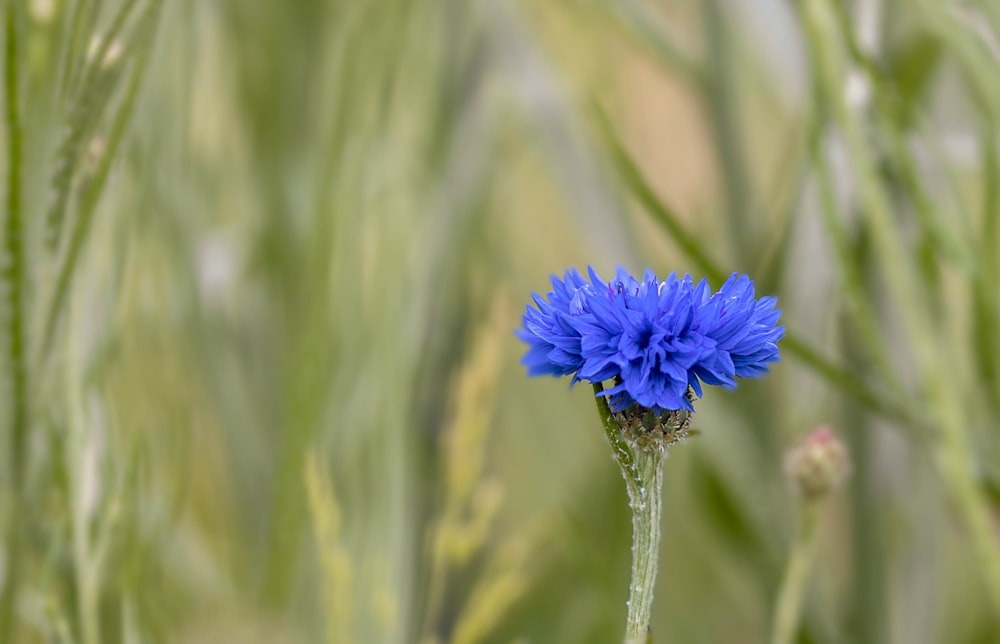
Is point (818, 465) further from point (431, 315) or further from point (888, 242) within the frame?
point (431, 315)

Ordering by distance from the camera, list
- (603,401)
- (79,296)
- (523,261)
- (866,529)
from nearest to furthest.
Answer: (603,401)
(79,296)
(866,529)
(523,261)

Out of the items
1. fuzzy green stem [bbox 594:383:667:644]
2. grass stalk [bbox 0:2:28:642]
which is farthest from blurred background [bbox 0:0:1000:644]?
fuzzy green stem [bbox 594:383:667:644]

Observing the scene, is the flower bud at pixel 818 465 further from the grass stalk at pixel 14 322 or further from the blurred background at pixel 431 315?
the grass stalk at pixel 14 322

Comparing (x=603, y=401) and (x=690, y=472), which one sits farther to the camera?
(x=690, y=472)

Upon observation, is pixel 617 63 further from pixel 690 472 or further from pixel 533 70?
pixel 690 472

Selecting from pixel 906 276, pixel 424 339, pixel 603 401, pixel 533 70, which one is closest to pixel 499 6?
pixel 533 70

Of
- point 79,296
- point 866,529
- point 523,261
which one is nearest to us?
point 79,296

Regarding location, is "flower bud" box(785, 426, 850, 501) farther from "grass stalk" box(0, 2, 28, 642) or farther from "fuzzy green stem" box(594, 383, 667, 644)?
"grass stalk" box(0, 2, 28, 642)
